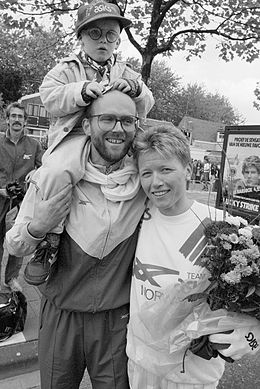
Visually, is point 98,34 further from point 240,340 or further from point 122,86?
point 240,340

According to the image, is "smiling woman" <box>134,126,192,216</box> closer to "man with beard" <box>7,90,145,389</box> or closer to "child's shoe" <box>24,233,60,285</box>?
"man with beard" <box>7,90,145,389</box>

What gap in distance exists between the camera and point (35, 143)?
395 centimetres

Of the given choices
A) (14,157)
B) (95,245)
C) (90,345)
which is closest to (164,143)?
(95,245)

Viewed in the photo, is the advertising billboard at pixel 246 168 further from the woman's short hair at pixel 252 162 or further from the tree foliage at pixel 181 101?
the tree foliage at pixel 181 101

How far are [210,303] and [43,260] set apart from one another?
77cm

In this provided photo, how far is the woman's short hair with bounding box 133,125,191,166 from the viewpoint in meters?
1.67

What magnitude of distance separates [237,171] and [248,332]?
436cm

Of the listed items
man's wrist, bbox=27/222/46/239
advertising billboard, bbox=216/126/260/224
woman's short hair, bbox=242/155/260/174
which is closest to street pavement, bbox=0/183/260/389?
man's wrist, bbox=27/222/46/239

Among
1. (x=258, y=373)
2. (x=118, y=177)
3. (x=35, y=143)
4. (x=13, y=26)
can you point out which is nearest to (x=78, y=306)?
(x=118, y=177)

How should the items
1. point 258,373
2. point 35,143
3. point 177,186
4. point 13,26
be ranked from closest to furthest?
point 177,186 < point 258,373 < point 35,143 < point 13,26

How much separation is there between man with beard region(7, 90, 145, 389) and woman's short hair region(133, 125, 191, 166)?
0.20 feet

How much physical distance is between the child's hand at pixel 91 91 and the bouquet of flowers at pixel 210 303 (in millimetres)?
754

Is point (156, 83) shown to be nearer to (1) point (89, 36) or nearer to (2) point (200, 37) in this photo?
(2) point (200, 37)

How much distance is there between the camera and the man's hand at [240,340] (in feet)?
4.74
